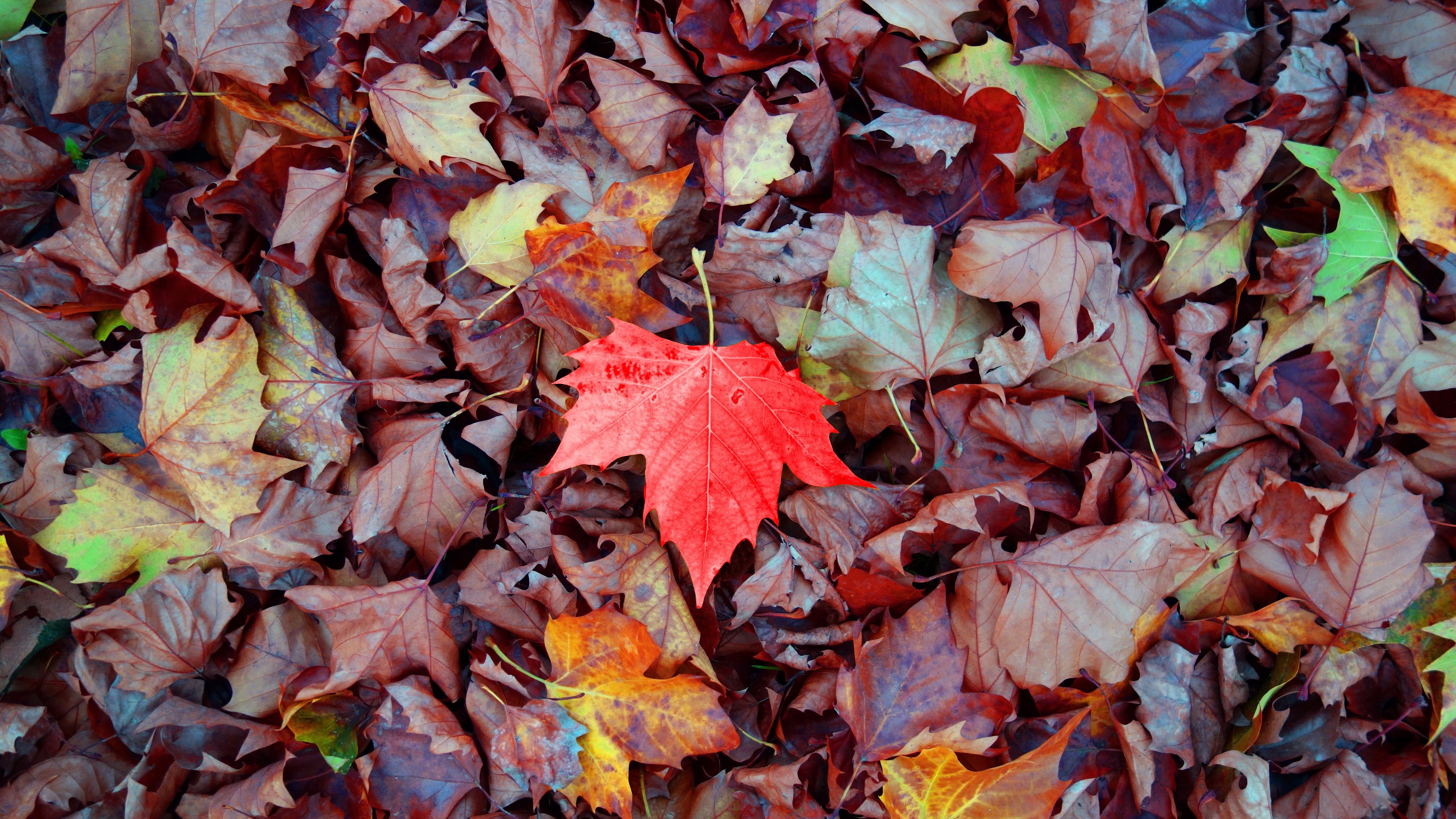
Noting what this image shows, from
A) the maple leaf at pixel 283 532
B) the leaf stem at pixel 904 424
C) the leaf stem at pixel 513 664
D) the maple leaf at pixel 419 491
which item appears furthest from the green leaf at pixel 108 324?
the leaf stem at pixel 904 424

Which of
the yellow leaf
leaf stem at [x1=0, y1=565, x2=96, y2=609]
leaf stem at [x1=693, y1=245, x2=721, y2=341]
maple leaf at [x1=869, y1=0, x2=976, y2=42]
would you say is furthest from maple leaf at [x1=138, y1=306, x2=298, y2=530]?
maple leaf at [x1=869, y1=0, x2=976, y2=42]

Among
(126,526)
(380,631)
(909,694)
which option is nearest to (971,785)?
(909,694)

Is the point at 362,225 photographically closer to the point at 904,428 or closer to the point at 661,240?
the point at 661,240

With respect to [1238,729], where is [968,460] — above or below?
above

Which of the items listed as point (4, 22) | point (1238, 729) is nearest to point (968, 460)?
point (1238, 729)

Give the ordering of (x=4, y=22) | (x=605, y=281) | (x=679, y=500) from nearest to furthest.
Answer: (x=679, y=500) → (x=605, y=281) → (x=4, y=22)

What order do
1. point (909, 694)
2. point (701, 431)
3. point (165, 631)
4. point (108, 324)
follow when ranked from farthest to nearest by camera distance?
point (108, 324) < point (165, 631) < point (909, 694) < point (701, 431)

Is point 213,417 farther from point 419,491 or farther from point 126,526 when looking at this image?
point 419,491
